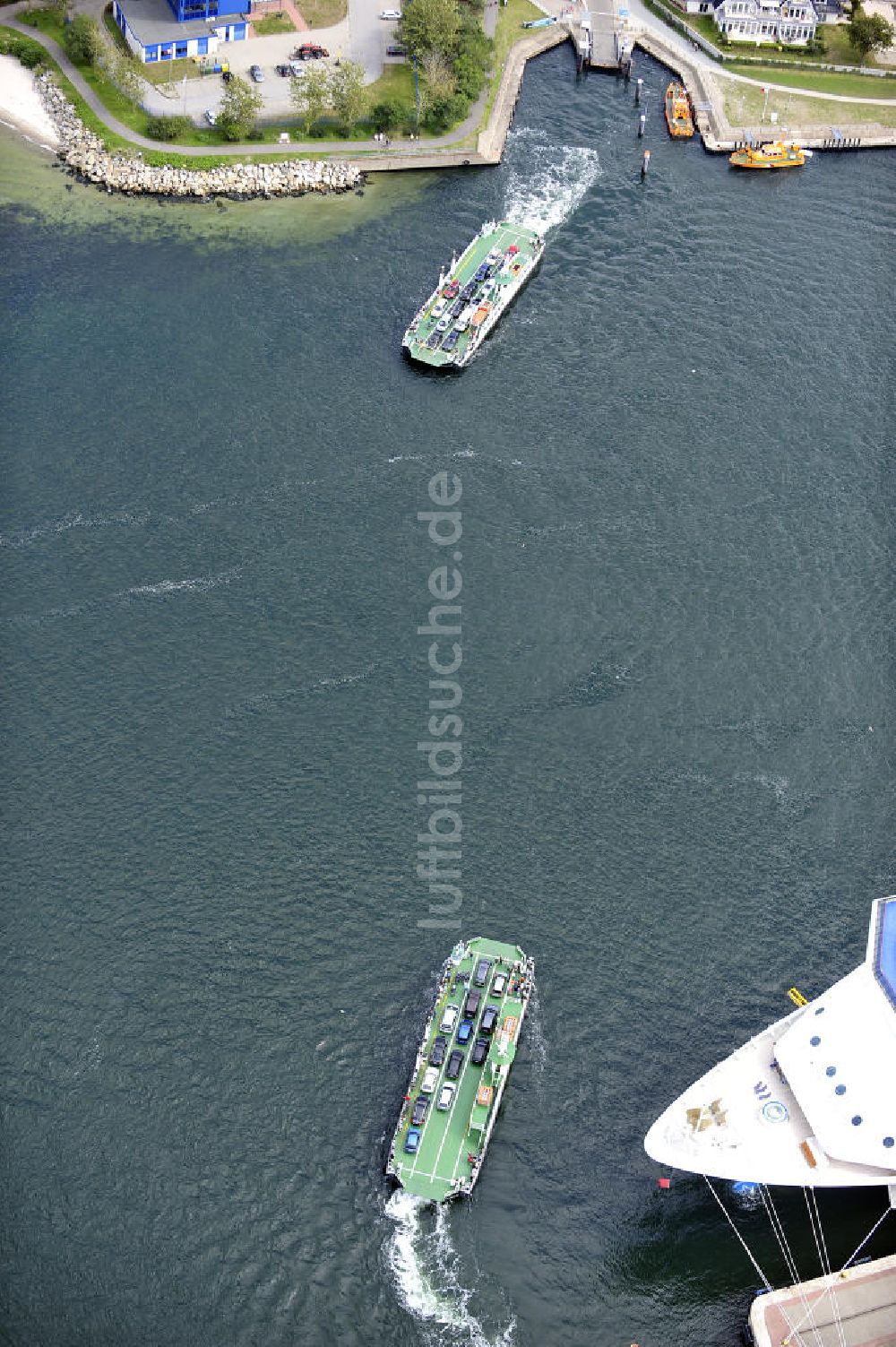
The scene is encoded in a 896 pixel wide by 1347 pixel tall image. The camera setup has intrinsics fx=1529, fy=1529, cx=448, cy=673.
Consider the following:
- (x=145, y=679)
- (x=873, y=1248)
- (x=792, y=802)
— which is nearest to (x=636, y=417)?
(x=792, y=802)

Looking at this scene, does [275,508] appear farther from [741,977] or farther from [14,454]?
[741,977]

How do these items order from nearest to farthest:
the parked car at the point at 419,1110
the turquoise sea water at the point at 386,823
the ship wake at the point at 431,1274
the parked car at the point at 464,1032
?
1. the ship wake at the point at 431,1274
2. the turquoise sea water at the point at 386,823
3. the parked car at the point at 419,1110
4. the parked car at the point at 464,1032

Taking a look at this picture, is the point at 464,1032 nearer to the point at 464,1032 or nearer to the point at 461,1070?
the point at 464,1032

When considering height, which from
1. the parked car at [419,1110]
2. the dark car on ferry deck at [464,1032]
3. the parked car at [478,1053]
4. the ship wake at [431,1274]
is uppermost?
the dark car on ferry deck at [464,1032]

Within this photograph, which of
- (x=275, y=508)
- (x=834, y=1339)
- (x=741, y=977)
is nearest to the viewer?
(x=834, y=1339)

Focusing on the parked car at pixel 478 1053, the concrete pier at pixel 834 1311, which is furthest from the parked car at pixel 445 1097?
the concrete pier at pixel 834 1311

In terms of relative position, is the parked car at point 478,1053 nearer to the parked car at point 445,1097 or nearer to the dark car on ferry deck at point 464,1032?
the dark car on ferry deck at point 464,1032

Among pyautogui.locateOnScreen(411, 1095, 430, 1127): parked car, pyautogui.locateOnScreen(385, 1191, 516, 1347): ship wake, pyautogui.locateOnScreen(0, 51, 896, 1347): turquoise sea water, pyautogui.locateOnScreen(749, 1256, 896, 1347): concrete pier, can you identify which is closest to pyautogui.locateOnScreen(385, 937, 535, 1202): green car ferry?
pyautogui.locateOnScreen(411, 1095, 430, 1127): parked car
